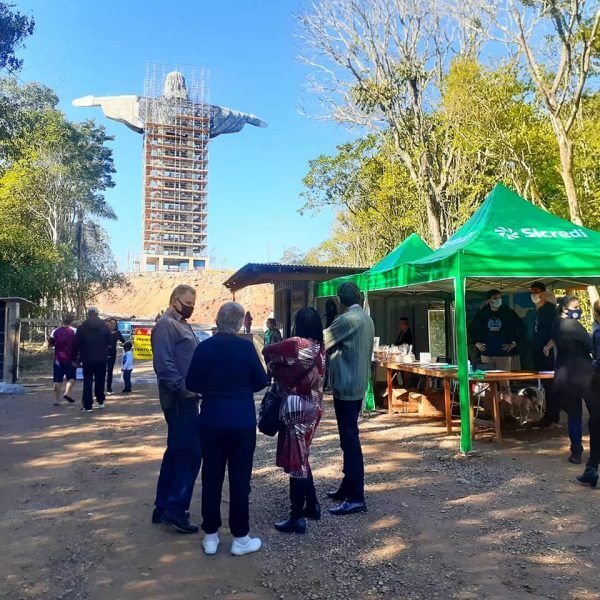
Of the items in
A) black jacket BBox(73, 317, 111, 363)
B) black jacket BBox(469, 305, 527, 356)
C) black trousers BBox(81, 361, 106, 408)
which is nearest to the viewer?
black jacket BBox(469, 305, 527, 356)

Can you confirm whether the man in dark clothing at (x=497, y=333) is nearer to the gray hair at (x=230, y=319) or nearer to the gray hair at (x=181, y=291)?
the gray hair at (x=181, y=291)

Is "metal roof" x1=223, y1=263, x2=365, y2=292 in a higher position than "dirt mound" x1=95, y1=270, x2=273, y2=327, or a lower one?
lower

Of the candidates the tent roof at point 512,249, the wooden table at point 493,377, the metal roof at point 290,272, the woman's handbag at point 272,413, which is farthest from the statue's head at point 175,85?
the woman's handbag at point 272,413

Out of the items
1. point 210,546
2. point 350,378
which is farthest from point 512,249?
point 210,546

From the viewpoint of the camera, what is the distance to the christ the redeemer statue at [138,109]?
293 ft

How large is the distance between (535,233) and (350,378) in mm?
3973

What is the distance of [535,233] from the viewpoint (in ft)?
22.2

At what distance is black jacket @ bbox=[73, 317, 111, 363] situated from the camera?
8.38 m

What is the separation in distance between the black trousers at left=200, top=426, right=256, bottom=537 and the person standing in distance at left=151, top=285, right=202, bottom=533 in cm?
45

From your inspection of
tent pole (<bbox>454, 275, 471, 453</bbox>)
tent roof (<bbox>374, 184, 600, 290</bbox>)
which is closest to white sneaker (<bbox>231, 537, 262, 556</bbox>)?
tent pole (<bbox>454, 275, 471, 453</bbox>)

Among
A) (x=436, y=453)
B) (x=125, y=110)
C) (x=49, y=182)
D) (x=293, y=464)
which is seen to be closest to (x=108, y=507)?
(x=293, y=464)

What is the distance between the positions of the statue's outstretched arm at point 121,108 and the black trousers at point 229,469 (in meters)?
93.9

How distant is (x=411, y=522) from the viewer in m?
4.02

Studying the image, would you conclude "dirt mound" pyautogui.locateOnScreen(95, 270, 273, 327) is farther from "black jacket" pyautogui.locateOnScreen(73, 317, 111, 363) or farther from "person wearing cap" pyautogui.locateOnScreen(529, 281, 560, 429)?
"person wearing cap" pyautogui.locateOnScreen(529, 281, 560, 429)
